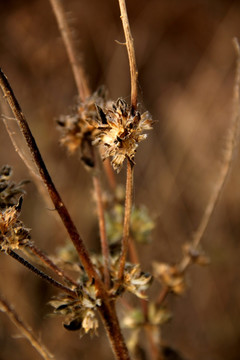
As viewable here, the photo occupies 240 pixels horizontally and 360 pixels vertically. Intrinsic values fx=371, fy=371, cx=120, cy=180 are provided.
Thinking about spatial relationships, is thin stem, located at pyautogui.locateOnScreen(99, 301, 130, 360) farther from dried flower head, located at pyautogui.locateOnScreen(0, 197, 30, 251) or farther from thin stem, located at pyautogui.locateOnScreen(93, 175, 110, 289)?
dried flower head, located at pyautogui.locateOnScreen(0, 197, 30, 251)

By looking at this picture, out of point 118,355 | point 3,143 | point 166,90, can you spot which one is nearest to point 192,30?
point 166,90

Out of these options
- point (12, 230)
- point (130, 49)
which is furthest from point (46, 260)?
point (130, 49)

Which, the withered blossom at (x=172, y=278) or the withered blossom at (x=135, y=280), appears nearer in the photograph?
the withered blossom at (x=135, y=280)

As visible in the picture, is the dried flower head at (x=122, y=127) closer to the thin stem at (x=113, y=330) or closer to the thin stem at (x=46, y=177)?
the thin stem at (x=46, y=177)

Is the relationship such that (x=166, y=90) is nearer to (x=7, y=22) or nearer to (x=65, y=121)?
(x=7, y=22)

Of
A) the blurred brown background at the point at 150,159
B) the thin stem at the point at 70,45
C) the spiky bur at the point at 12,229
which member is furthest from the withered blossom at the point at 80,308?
the blurred brown background at the point at 150,159

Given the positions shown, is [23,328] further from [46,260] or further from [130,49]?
[130,49]
